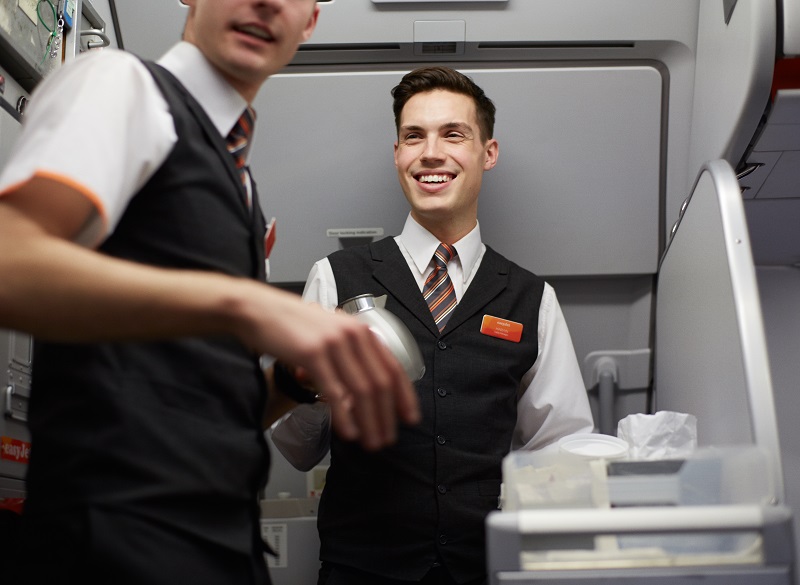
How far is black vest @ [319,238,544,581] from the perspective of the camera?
82.4 inches

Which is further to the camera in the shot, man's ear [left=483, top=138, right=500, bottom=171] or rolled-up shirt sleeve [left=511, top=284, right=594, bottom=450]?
man's ear [left=483, top=138, right=500, bottom=171]

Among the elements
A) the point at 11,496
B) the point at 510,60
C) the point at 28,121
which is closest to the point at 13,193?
the point at 28,121

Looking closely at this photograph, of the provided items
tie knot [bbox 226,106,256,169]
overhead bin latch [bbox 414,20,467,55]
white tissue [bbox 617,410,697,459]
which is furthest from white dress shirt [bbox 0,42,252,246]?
overhead bin latch [bbox 414,20,467,55]

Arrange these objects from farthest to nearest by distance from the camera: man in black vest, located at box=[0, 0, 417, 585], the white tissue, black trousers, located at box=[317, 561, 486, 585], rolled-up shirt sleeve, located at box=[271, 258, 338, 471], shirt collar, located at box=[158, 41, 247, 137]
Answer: rolled-up shirt sleeve, located at box=[271, 258, 338, 471] → black trousers, located at box=[317, 561, 486, 585] → the white tissue → shirt collar, located at box=[158, 41, 247, 137] → man in black vest, located at box=[0, 0, 417, 585]

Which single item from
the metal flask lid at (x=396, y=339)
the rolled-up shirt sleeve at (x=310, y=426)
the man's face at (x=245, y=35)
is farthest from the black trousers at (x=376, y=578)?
the man's face at (x=245, y=35)

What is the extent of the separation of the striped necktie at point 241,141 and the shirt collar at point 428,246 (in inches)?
46.1

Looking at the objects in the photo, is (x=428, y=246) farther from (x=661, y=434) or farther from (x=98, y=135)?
(x=98, y=135)

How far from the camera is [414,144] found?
251 centimetres

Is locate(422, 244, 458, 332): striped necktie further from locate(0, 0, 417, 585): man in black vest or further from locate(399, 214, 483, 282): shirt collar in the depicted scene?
locate(0, 0, 417, 585): man in black vest

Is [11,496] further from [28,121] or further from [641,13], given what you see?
[641,13]

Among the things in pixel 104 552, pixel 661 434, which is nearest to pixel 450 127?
pixel 661 434

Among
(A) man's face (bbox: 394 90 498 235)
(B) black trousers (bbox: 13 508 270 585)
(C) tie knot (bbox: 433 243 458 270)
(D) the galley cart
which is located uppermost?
(A) man's face (bbox: 394 90 498 235)

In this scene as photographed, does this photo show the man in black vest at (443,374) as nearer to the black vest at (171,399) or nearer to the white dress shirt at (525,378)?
the white dress shirt at (525,378)

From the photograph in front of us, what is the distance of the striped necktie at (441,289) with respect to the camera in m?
2.34
